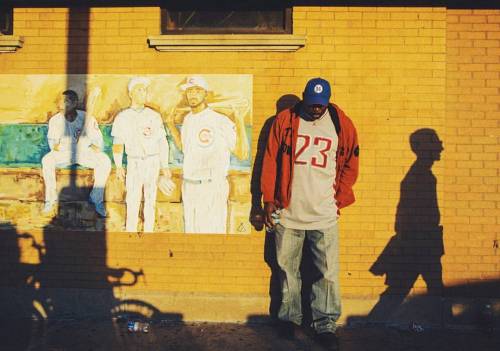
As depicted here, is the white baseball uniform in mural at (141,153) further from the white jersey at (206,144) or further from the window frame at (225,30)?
the window frame at (225,30)

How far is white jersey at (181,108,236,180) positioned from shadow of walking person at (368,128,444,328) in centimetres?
188

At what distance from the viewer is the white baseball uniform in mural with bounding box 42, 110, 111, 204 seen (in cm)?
496

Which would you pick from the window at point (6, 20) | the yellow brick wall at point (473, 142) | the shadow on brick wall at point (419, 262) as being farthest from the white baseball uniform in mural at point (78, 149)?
the yellow brick wall at point (473, 142)

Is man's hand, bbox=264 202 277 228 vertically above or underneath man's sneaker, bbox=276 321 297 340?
above

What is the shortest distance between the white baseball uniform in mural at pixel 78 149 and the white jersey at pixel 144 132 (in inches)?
11.7

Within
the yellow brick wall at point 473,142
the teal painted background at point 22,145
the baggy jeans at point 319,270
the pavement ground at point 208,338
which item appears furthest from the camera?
the teal painted background at point 22,145

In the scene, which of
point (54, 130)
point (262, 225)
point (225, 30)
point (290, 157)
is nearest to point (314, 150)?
point (290, 157)

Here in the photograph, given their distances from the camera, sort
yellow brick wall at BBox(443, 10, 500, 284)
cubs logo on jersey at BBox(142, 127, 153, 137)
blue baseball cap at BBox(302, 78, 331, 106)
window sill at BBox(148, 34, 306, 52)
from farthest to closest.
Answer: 1. cubs logo on jersey at BBox(142, 127, 153, 137)
2. yellow brick wall at BBox(443, 10, 500, 284)
3. window sill at BBox(148, 34, 306, 52)
4. blue baseball cap at BBox(302, 78, 331, 106)

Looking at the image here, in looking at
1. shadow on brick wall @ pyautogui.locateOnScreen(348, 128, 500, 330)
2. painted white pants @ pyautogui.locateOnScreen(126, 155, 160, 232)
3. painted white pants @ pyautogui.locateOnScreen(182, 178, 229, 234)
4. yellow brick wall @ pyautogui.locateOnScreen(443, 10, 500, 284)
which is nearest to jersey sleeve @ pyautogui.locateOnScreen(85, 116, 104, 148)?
painted white pants @ pyautogui.locateOnScreen(126, 155, 160, 232)

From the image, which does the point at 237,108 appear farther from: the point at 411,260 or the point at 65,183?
the point at 411,260

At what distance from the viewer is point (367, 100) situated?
4.78 meters

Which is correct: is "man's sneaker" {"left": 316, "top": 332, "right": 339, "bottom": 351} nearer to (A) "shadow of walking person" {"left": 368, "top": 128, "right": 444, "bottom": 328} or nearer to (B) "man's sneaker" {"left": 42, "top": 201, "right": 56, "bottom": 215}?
(A) "shadow of walking person" {"left": 368, "top": 128, "right": 444, "bottom": 328}

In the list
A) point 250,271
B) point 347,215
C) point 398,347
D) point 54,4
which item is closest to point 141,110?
point 54,4

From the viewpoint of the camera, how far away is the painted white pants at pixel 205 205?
4.89m
